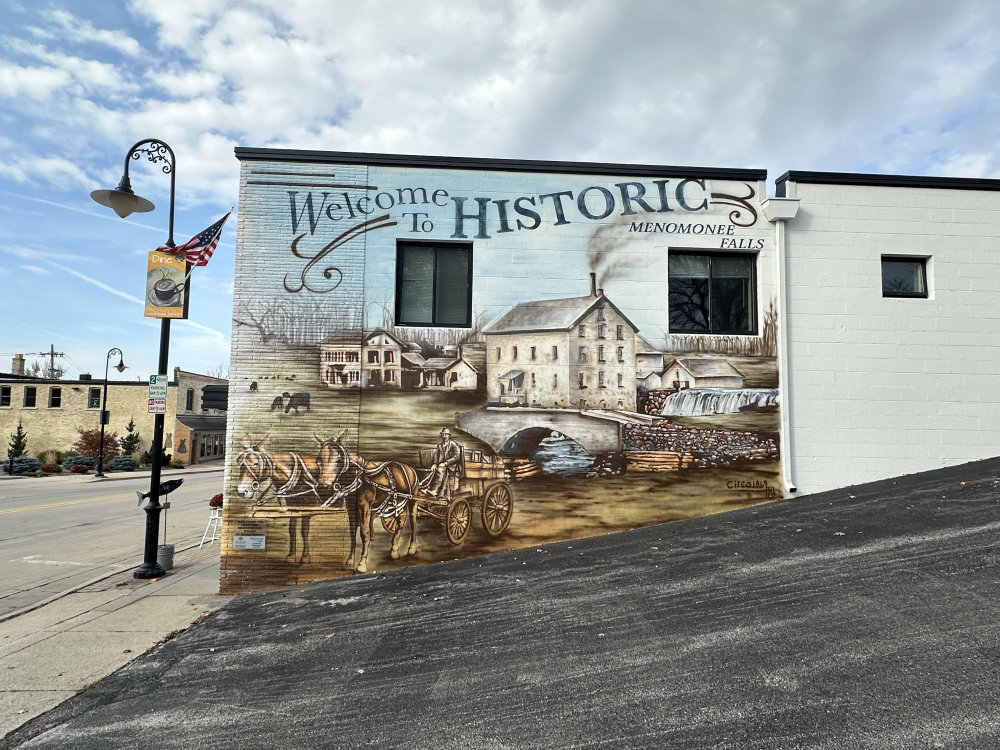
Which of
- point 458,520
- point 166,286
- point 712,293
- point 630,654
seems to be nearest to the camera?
point 630,654

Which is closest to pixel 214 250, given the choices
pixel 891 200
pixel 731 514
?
pixel 731 514

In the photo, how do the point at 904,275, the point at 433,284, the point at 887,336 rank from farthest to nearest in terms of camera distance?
the point at 904,275, the point at 887,336, the point at 433,284

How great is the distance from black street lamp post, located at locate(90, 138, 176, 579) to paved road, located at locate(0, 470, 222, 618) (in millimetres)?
1362

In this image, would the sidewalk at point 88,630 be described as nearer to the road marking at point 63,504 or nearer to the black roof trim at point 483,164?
the black roof trim at point 483,164

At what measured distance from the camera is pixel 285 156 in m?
9.19

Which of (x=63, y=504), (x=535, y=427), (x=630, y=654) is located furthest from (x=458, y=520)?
(x=63, y=504)

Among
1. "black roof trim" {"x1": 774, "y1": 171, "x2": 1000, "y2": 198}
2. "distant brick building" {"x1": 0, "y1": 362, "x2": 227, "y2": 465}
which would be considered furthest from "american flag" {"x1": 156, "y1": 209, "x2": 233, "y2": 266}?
"distant brick building" {"x1": 0, "y1": 362, "x2": 227, "y2": 465}

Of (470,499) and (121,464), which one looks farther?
(121,464)

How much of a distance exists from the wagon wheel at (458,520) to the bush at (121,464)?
1655 inches

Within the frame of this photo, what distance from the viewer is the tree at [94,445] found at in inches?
1775

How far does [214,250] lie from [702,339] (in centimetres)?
796

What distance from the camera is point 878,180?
31.7 ft

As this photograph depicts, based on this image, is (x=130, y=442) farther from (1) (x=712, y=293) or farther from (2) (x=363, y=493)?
(1) (x=712, y=293)

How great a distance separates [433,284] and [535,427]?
2674mm
